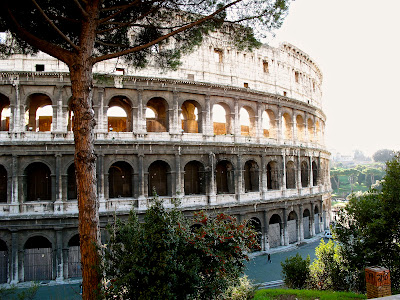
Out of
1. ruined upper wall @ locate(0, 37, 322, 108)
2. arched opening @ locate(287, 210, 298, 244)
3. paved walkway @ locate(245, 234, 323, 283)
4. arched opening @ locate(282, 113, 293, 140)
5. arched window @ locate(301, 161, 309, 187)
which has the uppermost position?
ruined upper wall @ locate(0, 37, 322, 108)

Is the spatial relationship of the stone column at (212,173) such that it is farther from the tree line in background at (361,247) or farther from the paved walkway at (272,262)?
the tree line in background at (361,247)

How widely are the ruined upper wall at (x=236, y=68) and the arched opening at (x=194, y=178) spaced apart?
489cm

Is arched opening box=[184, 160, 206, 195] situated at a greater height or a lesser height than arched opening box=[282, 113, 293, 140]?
lesser

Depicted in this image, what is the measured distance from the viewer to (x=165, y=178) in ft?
54.5

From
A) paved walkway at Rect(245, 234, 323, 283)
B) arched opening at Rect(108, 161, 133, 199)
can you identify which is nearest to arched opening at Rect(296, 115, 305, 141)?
paved walkway at Rect(245, 234, 323, 283)

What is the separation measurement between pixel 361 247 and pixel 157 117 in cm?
1199

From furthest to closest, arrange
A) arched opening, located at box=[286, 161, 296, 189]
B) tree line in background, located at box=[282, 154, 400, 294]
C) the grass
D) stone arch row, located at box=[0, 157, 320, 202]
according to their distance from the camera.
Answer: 1. arched opening, located at box=[286, 161, 296, 189]
2. stone arch row, located at box=[0, 157, 320, 202]
3. tree line in background, located at box=[282, 154, 400, 294]
4. the grass

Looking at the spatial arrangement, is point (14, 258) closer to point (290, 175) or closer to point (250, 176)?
point (250, 176)

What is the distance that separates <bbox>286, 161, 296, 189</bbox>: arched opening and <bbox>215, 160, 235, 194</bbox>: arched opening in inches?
209

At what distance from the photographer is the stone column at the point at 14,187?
14.1 meters

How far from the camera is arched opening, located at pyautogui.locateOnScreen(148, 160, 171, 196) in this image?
16.5 meters

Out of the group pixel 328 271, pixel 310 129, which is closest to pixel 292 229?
pixel 310 129

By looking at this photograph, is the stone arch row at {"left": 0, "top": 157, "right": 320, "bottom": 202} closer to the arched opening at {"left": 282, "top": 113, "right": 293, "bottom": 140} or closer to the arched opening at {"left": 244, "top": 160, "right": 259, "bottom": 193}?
the arched opening at {"left": 244, "top": 160, "right": 259, "bottom": 193}

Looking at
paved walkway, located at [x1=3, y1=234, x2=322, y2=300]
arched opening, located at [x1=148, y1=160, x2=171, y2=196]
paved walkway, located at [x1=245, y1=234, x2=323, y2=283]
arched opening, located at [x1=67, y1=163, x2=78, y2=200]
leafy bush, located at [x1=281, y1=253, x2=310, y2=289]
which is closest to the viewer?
leafy bush, located at [x1=281, y1=253, x2=310, y2=289]
